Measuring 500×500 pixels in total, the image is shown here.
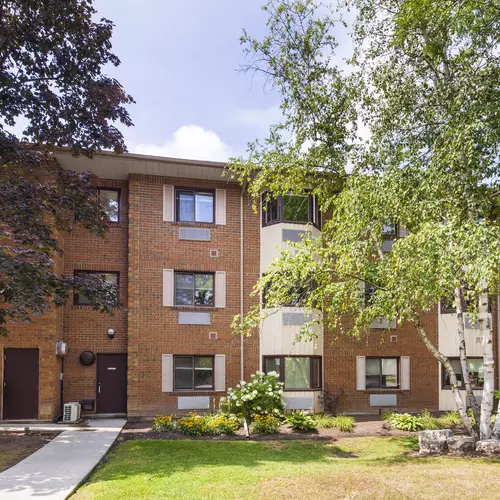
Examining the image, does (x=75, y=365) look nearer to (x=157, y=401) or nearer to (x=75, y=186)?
(x=157, y=401)

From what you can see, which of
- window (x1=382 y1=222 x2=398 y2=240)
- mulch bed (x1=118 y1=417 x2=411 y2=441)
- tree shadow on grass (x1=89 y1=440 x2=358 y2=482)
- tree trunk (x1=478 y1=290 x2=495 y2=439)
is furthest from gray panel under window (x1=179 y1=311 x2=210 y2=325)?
tree trunk (x1=478 y1=290 x2=495 y2=439)

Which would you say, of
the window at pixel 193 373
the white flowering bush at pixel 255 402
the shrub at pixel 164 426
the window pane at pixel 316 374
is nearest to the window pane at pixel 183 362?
the window at pixel 193 373

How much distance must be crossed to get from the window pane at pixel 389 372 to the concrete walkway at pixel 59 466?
9.02 m

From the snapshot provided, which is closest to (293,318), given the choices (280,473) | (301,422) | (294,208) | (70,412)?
(294,208)

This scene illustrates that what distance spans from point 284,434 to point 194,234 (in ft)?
22.4

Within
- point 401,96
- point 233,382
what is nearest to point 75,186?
point 401,96

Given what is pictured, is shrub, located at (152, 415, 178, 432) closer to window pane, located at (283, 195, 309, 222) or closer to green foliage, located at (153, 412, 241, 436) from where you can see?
green foliage, located at (153, 412, 241, 436)

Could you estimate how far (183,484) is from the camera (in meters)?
8.10

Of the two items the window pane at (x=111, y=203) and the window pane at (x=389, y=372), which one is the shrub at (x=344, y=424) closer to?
the window pane at (x=389, y=372)

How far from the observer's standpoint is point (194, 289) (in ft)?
53.9

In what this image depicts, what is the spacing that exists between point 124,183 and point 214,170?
3.09 meters

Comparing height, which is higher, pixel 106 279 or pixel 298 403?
pixel 106 279

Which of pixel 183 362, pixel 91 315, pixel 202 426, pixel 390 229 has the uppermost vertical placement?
pixel 390 229

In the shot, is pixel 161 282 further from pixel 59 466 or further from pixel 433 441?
pixel 433 441
